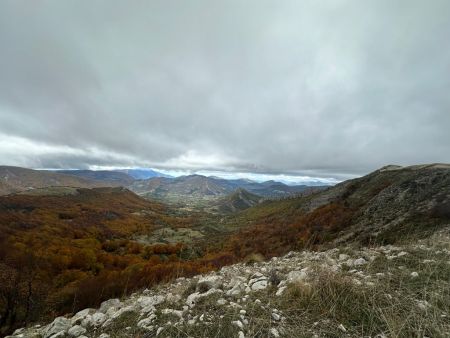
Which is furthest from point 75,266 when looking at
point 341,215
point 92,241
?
point 341,215

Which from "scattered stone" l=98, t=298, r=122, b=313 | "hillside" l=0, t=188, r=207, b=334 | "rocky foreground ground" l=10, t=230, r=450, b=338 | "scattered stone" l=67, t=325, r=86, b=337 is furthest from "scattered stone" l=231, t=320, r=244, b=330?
"scattered stone" l=98, t=298, r=122, b=313

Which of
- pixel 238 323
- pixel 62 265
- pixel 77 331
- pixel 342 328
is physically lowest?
pixel 62 265

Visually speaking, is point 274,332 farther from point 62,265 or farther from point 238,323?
point 62,265

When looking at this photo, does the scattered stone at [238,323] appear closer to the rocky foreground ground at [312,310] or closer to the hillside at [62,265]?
the rocky foreground ground at [312,310]

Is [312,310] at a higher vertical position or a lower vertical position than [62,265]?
higher

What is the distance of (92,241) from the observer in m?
79.1

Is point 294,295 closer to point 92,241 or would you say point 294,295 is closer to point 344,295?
point 344,295

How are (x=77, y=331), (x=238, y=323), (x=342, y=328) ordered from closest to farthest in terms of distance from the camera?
(x=342, y=328), (x=238, y=323), (x=77, y=331)

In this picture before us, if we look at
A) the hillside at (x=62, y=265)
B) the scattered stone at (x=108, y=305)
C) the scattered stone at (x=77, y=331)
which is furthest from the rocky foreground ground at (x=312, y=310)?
the hillside at (x=62, y=265)

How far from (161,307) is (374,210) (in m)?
25.6

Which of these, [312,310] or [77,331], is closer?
[312,310]

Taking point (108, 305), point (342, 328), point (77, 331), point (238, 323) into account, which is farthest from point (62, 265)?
point (342, 328)

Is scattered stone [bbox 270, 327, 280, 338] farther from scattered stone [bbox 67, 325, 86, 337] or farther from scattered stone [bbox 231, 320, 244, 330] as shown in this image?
scattered stone [bbox 67, 325, 86, 337]

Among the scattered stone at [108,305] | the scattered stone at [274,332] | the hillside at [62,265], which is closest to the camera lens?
the scattered stone at [274,332]
